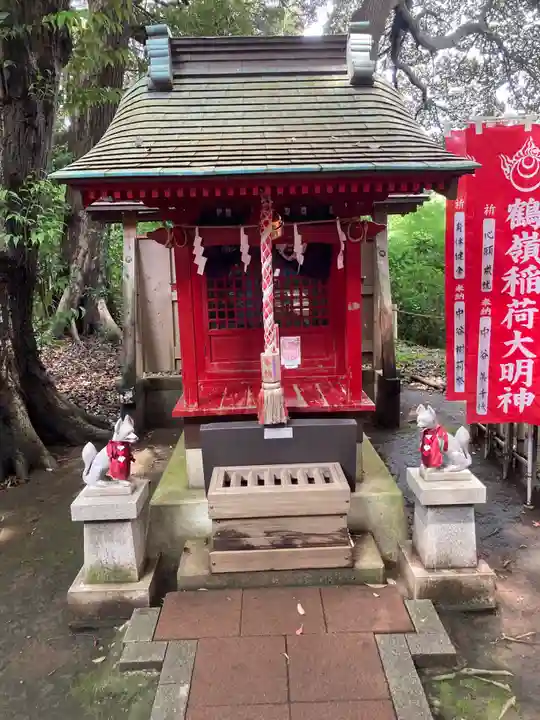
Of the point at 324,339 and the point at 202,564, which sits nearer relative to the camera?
the point at 202,564

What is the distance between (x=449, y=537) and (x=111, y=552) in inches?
113

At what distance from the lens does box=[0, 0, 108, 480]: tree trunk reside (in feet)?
23.4

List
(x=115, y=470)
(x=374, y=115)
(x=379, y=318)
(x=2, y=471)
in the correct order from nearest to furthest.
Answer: (x=115, y=470) < (x=374, y=115) < (x=2, y=471) < (x=379, y=318)

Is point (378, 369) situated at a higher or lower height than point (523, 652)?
higher

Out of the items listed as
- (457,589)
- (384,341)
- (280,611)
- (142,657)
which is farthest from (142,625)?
(384,341)

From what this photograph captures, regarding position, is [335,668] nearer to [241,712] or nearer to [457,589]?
[241,712]

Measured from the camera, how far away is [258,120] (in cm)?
496

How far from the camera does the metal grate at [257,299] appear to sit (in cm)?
598

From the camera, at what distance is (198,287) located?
18.8ft

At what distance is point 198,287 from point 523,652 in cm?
437

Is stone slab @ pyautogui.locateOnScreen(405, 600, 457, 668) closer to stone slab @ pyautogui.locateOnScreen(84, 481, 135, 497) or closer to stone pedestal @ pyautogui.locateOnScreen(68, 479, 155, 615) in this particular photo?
stone pedestal @ pyautogui.locateOnScreen(68, 479, 155, 615)

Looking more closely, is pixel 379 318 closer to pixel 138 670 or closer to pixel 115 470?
pixel 115 470

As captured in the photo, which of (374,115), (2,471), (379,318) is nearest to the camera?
(374,115)

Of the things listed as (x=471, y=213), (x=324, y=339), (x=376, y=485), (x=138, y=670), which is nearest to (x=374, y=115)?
(x=471, y=213)
